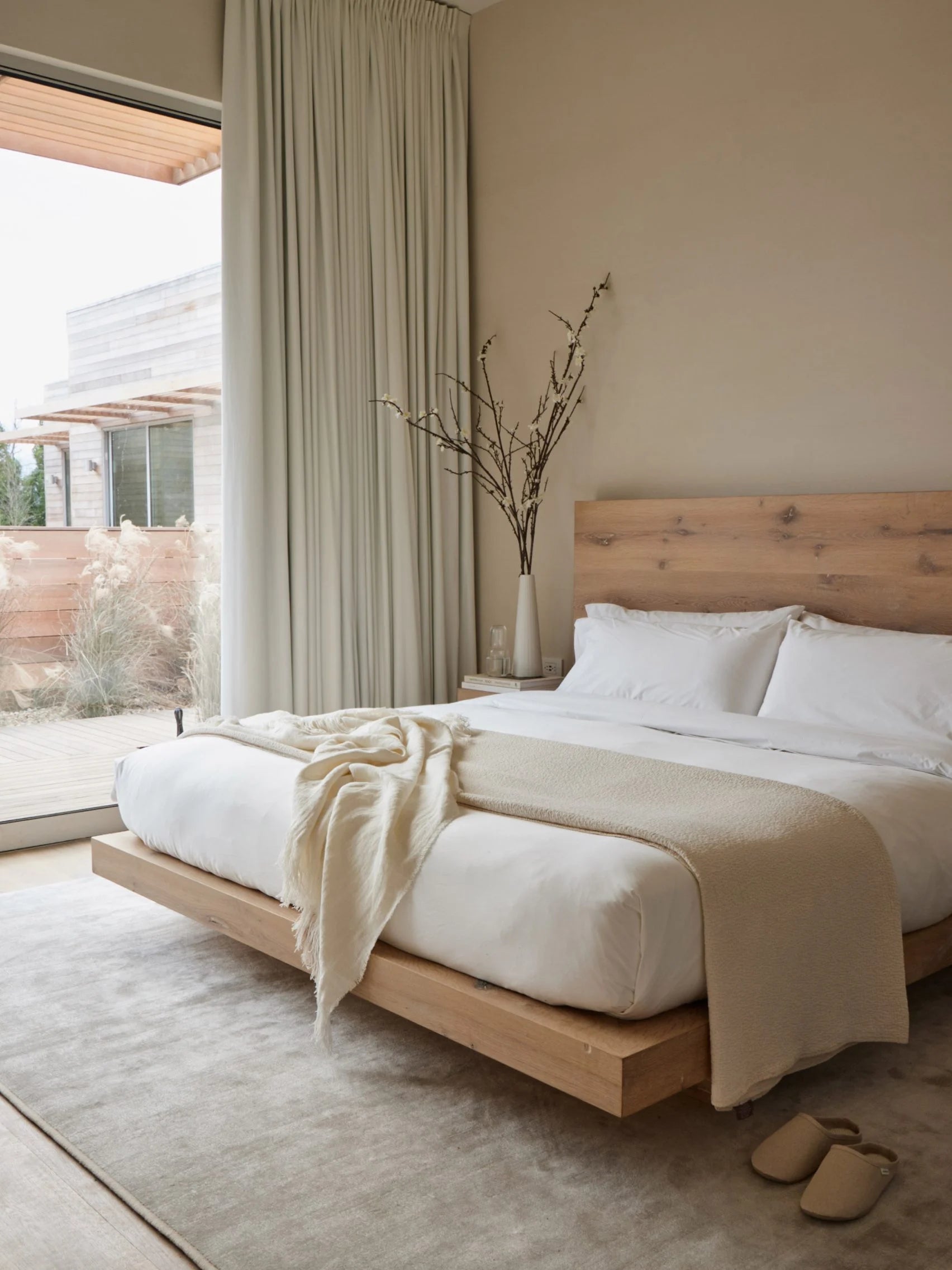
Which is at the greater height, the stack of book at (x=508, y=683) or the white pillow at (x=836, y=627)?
the white pillow at (x=836, y=627)

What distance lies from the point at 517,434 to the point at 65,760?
7.22 feet

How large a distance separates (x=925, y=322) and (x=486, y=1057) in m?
2.49

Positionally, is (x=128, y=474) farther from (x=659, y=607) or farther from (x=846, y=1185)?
(x=846, y=1185)

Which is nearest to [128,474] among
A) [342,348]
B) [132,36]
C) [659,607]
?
[342,348]

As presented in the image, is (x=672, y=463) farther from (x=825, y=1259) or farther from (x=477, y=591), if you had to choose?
(x=825, y=1259)

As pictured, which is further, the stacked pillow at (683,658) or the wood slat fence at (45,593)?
the wood slat fence at (45,593)

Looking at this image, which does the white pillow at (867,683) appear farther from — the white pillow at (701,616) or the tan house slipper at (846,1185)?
the tan house slipper at (846,1185)

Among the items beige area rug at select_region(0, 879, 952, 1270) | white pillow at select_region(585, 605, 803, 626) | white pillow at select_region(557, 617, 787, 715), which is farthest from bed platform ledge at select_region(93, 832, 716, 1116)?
white pillow at select_region(585, 605, 803, 626)

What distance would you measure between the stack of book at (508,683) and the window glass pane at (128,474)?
1.38 metres

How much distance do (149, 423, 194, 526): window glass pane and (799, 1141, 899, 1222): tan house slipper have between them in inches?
132

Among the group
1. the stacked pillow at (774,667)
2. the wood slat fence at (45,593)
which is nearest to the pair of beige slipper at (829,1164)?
the stacked pillow at (774,667)

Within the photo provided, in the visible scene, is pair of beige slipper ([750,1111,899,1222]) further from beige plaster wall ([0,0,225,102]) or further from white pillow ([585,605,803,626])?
beige plaster wall ([0,0,225,102])

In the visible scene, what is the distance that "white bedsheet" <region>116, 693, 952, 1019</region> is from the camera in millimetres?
1982

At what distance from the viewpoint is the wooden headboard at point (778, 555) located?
11.3 ft
